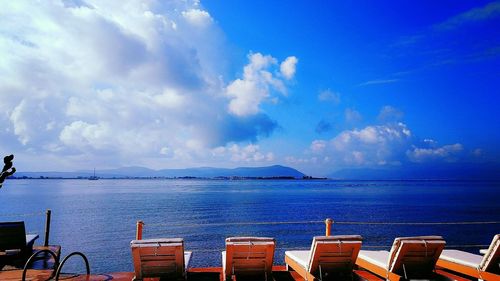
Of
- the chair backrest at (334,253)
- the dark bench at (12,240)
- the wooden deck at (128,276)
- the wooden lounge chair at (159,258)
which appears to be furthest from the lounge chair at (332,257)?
the dark bench at (12,240)

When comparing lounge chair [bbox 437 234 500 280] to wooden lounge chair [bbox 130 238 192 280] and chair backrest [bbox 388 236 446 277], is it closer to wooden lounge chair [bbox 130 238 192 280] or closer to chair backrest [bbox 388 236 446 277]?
chair backrest [bbox 388 236 446 277]

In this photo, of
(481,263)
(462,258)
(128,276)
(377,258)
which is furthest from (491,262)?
(128,276)

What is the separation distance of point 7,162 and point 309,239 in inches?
1218

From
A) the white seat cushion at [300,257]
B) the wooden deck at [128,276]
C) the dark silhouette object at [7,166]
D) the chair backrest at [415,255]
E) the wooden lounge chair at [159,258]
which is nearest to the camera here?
the dark silhouette object at [7,166]

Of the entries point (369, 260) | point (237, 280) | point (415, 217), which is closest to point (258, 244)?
point (237, 280)

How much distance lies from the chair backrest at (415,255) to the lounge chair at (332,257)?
70cm

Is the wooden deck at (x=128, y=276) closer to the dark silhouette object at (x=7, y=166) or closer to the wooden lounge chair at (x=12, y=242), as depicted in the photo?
the wooden lounge chair at (x=12, y=242)

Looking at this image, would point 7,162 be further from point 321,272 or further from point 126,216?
point 126,216

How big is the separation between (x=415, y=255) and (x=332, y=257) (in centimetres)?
145

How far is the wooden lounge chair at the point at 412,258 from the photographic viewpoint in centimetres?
597

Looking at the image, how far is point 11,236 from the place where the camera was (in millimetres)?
7148

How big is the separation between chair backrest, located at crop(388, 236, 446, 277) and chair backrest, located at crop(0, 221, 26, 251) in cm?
698

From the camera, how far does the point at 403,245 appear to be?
5922 millimetres

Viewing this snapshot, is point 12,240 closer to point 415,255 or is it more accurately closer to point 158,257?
point 158,257
